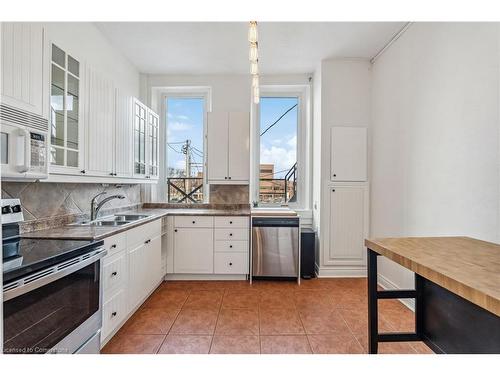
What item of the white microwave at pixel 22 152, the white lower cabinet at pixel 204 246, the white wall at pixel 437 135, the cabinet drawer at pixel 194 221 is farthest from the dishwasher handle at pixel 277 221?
the white microwave at pixel 22 152

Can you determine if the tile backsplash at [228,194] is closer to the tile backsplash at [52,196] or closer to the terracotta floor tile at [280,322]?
the tile backsplash at [52,196]

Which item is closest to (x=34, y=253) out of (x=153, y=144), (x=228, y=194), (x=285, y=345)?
(x=285, y=345)

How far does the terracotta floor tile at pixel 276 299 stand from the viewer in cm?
267

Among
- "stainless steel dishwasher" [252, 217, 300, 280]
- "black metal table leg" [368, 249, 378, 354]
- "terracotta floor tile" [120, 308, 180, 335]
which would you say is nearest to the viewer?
"black metal table leg" [368, 249, 378, 354]

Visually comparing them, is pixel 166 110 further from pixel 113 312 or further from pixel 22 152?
pixel 113 312

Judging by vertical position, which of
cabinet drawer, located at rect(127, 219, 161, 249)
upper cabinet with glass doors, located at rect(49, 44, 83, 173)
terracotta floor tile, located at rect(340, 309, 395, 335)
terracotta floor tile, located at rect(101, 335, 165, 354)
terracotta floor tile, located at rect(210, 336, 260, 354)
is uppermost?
upper cabinet with glass doors, located at rect(49, 44, 83, 173)

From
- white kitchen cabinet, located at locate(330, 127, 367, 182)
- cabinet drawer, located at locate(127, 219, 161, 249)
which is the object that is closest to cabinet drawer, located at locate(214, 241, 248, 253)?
cabinet drawer, located at locate(127, 219, 161, 249)

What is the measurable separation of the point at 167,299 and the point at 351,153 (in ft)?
9.11

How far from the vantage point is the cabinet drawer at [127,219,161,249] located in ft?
7.55

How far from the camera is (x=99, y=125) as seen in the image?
2.36 m

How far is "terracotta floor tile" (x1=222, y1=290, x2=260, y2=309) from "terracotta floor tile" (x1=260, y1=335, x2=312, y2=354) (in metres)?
0.57

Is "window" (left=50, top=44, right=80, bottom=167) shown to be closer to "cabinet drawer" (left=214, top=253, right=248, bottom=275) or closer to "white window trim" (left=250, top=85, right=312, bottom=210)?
"cabinet drawer" (left=214, top=253, right=248, bottom=275)
